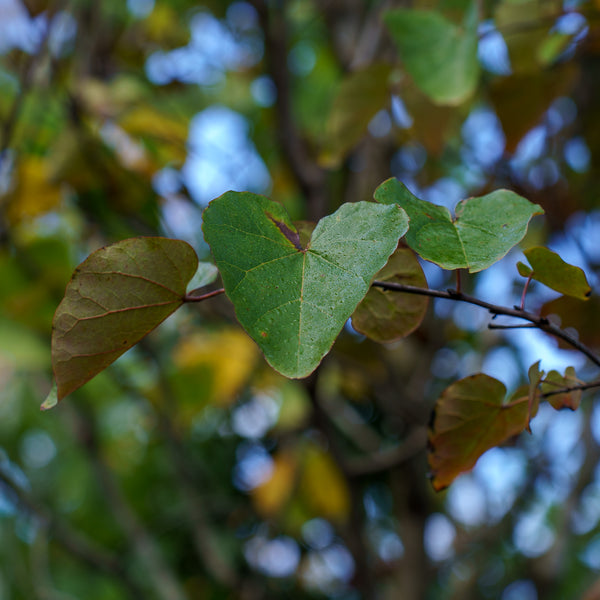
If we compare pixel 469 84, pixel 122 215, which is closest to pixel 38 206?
pixel 122 215

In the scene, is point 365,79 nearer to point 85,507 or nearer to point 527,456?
point 527,456

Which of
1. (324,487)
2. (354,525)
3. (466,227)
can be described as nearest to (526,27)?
(466,227)

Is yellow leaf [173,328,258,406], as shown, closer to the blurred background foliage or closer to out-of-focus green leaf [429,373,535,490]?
the blurred background foliage

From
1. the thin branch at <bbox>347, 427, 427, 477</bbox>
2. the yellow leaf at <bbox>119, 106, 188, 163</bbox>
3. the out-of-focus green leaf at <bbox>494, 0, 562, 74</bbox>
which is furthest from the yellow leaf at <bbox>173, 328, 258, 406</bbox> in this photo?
the out-of-focus green leaf at <bbox>494, 0, 562, 74</bbox>

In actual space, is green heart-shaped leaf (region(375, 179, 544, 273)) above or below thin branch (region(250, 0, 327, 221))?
above

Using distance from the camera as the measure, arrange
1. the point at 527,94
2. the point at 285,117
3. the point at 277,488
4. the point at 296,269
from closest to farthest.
→ the point at 296,269 → the point at 527,94 → the point at 285,117 → the point at 277,488

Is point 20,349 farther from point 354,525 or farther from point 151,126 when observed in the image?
point 354,525
